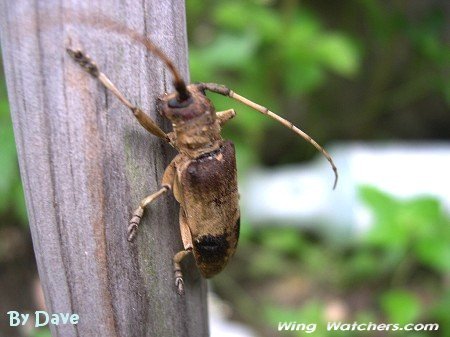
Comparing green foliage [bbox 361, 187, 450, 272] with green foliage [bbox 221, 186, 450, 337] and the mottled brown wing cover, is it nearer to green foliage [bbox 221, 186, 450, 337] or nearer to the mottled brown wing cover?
green foliage [bbox 221, 186, 450, 337]

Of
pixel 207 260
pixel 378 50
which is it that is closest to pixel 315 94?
pixel 378 50

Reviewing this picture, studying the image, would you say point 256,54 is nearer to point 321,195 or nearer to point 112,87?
point 321,195

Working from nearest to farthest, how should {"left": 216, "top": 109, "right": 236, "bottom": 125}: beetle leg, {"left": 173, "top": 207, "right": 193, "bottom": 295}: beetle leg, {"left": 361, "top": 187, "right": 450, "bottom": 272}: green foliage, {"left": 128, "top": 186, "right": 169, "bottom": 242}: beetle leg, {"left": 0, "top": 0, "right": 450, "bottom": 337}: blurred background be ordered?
1. {"left": 128, "top": 186, "right": 169, "bottom": 242}: beetle leg
2. {"left": 173, "top": 207, "right": 193, "bottom": 295}: beetle leg
3. {"left": 216, "top": 109, "right": 236, "bottom": 125}: beetle leg
4. {"left": 361, "top": 187, "right": 450, "bottom": 272}: green foliage
5. {"left": 0, "top": 0, "right": 450, "bottom": 337}: blurred background

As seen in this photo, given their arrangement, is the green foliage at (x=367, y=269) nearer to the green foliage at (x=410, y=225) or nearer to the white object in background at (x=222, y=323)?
the green foliage at (x=410, y=225)

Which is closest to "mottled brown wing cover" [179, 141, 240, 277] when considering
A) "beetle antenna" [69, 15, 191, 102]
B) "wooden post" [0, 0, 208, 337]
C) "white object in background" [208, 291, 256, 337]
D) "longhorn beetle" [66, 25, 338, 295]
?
"longhorn beetle" [66, 25, 338, 295]

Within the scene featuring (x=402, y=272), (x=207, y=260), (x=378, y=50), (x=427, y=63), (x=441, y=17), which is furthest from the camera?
(x=378, y=50)

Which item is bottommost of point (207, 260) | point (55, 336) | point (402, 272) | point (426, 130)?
point (55, 336)

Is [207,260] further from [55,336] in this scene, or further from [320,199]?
[320,199]
